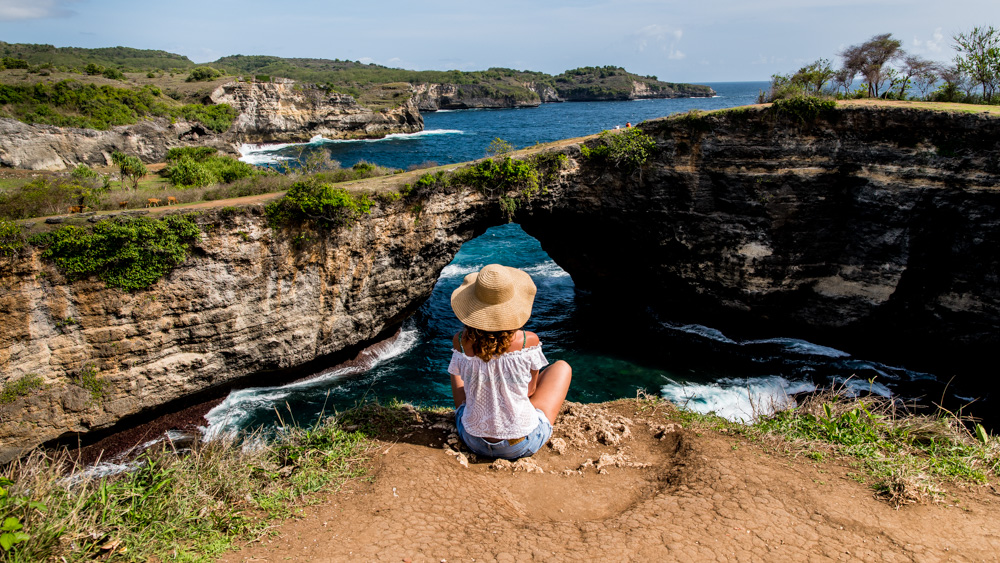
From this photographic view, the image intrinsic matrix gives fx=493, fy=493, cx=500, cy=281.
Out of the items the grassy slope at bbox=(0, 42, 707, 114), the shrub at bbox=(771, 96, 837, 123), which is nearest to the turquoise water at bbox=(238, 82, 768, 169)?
the grassy slope at bbox=(0, 42, 707, 114)

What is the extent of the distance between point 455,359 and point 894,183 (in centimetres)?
1571

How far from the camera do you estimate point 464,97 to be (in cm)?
12238

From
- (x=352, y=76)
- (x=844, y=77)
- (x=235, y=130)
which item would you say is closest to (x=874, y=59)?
(x=844, y=77)

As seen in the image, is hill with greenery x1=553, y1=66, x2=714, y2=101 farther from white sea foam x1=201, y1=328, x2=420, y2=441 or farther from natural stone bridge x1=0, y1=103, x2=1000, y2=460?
white sea foam x1=201, y1=328, x2=420, y2=441

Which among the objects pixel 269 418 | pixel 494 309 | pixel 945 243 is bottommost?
pixel 269 418

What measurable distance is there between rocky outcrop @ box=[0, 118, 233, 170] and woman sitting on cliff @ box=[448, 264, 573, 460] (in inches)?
1406

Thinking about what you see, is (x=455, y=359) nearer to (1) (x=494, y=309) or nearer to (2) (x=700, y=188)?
(1) (x=494, y=309)

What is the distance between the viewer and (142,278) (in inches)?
470

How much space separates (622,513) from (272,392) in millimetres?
13284

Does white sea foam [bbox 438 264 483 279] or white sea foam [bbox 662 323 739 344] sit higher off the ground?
white sea foam [bbox 438 264 483 279]

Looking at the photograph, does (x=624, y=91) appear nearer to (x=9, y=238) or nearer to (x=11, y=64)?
(x=11, y=64)

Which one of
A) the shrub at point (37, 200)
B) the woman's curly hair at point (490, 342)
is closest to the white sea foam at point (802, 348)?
the woman's curly hair at point (490, 342)

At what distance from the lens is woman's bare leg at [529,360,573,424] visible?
5846 millimetres

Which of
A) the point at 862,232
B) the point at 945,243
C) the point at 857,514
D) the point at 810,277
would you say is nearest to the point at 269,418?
the point at 857,514
